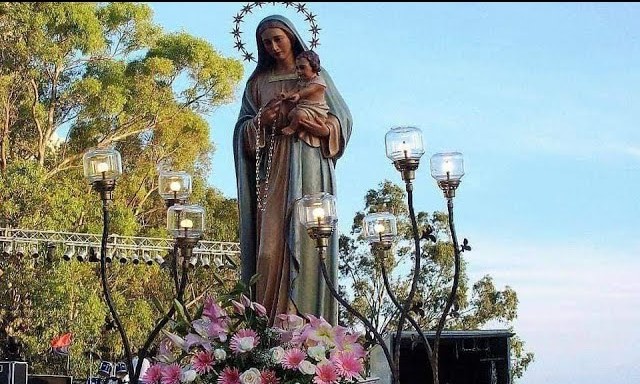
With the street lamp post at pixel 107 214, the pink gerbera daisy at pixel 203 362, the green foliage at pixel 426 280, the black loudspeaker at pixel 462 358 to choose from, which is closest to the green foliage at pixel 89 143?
the green foliage at pixel 426 280

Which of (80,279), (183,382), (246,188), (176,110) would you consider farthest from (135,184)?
(183,382)

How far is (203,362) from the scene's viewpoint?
3.46 metres

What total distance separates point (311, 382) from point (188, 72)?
20543mm

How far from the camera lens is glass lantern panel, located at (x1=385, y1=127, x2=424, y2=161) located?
452 cm

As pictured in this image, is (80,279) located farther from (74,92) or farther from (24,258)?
(74,92)

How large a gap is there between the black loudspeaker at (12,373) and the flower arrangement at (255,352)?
8297 millimetres

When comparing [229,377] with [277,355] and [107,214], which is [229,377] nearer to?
[277,355]

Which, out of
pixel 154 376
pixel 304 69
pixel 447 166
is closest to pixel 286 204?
pixel 304 69

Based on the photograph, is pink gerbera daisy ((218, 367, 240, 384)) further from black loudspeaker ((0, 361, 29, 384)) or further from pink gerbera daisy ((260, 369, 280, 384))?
black loudspeaker ((0, 361, 29, 384))

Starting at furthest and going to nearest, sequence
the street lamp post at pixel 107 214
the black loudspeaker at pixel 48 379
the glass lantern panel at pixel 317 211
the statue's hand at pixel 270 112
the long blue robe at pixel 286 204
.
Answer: the black loudspeaker at pixel 48 379 < the statue's hand at pixel 270 112 < the long blue robe at pixel 286 204 < the street lamp post at pixel 107 214 < the glass lantern panel at pixel 317 211

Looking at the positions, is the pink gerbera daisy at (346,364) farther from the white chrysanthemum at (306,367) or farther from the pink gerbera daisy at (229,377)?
the pink gerbera daisy at (229,377)

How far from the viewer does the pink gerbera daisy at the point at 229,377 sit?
3.41 metres

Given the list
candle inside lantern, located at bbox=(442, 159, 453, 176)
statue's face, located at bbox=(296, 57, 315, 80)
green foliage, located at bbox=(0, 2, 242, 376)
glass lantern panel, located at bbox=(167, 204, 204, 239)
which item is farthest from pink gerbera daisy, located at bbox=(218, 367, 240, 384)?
green foliage, located at bbox=(0, 2, 242, 376)

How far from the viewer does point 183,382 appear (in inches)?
135
